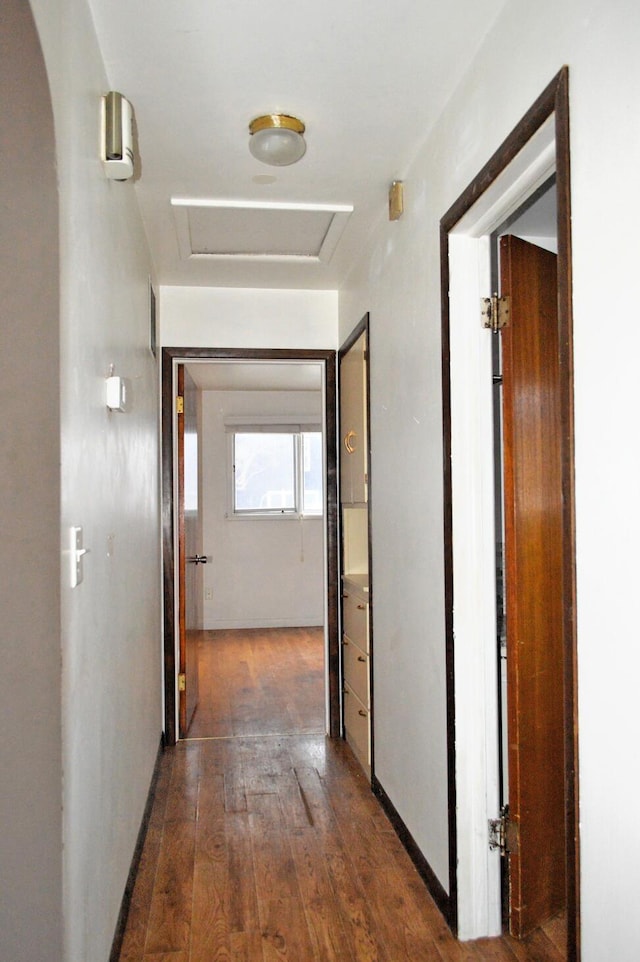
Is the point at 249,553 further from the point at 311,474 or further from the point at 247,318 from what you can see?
the point at 247,318

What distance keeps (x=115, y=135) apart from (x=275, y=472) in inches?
218

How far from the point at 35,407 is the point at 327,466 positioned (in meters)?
2.76

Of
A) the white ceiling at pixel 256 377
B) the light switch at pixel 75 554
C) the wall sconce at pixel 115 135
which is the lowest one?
the light switch at pixel 75 554

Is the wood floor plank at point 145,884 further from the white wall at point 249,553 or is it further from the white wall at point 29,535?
the white wall at point 249,553

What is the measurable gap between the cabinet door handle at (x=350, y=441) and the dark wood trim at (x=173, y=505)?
214 millimetres

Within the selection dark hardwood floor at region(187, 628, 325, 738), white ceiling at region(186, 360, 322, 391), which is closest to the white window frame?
white ceiling at region(186, 360, 322, 391)

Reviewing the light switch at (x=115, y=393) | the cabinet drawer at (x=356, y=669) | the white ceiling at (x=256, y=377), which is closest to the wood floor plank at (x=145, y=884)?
the cabinet drawer at (x=356, y=669)

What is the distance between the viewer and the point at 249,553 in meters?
7.09

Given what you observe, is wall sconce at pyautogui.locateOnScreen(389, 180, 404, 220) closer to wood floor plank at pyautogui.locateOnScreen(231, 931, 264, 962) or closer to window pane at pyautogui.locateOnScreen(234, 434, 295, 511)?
wood floor plank at pyautogui.locateOnScreen(231, 931, 264, 962)

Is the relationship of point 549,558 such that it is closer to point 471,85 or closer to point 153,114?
point 471,85

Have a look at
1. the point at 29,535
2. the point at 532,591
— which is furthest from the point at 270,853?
the point at 29,535

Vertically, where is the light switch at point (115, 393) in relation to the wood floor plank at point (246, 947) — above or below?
above

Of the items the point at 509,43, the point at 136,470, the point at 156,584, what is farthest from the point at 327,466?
the point at 509,43

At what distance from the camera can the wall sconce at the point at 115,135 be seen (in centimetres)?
180
